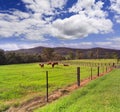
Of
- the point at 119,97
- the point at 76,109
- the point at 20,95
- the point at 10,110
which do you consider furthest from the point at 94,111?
the point at 20,95

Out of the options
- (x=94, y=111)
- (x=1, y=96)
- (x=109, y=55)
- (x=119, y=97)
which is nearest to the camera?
(x=94, y=111)

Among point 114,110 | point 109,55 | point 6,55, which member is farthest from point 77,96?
point 109,55

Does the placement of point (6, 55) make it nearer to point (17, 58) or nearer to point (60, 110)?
point (17, 58)

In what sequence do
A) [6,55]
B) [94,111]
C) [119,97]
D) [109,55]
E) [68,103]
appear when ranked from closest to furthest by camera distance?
[94,111] → [68,103] → [119,97] → [6,55] → [109,55]

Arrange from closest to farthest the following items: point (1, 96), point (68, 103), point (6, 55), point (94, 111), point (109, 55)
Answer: point (94, 111) < point (68, 103) < point (1, 96) < point (6, 55) < point (109, 55)

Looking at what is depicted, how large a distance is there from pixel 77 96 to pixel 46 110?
284cm

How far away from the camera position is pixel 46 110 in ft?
38.1

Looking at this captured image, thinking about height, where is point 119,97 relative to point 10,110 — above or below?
above

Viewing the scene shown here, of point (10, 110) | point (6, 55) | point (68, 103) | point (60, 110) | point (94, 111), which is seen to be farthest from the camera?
point (6, 55)

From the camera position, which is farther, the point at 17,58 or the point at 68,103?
the point at 17,58

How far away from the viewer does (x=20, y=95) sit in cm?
1969

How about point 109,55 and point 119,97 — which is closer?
point 119,97

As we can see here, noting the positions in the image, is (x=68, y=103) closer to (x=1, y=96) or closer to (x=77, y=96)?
(x=77, y=96)

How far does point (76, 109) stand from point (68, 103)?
1410 millimetres
